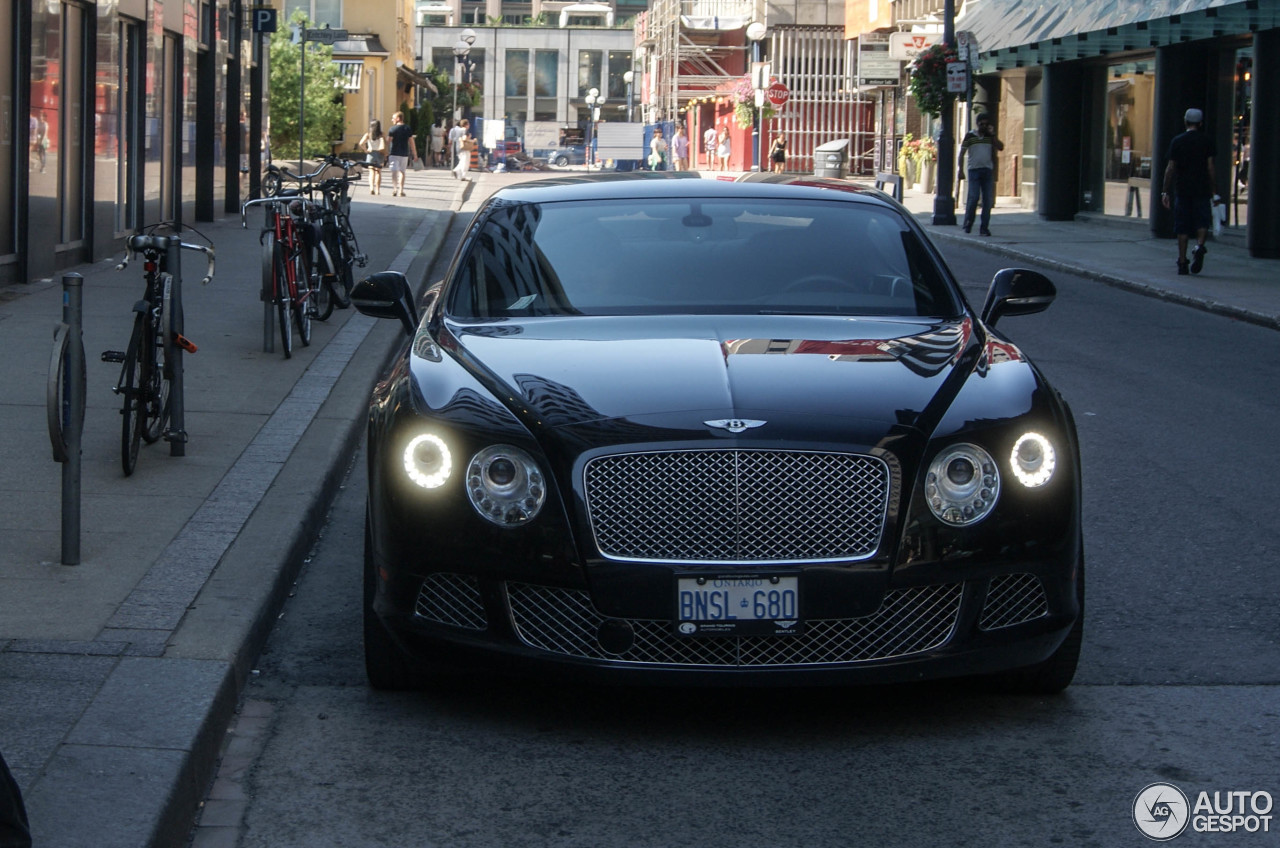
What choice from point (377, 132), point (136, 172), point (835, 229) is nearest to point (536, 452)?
point (835, 229)

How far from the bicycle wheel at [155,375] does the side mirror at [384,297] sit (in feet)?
6.01

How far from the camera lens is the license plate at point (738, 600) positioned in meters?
4.28

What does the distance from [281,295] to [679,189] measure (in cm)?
528

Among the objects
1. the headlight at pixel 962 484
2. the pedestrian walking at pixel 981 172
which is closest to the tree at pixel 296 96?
the pedestrian walking at pixel 981 172

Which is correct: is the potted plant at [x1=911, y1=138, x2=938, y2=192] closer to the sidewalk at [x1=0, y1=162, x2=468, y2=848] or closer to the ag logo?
the sidewalk at [x1=0, y1=162, x2=468, y2=848]

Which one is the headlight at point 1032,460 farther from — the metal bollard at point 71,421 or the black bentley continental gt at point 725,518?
the metal bollard at point 71,421

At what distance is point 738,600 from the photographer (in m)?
4.28

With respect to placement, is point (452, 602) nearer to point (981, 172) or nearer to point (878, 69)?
point (981, 172)

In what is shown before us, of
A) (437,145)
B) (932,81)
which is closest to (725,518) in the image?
(932,81)

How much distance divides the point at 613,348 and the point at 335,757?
140cm

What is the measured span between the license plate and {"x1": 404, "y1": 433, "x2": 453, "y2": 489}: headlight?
26.4 inches

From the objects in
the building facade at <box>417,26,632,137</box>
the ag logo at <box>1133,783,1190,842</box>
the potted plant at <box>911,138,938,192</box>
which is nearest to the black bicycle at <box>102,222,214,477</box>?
the ag logo at <box>1133,783,1190,842</box>

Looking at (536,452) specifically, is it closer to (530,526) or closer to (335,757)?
(530,526)

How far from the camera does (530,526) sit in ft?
14.2
